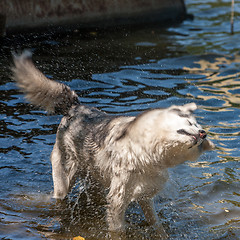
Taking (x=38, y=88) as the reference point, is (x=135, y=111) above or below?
below

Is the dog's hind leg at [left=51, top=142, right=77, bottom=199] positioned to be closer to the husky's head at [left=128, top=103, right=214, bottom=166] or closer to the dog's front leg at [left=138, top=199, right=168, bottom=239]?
the dog's front leg at [left=138, top=199, right=168, bottom=239]

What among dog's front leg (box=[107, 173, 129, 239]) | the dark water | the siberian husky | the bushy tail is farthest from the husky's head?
the bushy tail

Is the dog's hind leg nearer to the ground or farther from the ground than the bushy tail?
nearer to the ground

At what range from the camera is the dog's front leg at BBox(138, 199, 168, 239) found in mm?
4943

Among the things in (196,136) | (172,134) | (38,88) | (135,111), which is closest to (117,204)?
(172,134)

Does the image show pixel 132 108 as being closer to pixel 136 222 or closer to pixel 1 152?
pixel 1 152

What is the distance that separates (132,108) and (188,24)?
725cm

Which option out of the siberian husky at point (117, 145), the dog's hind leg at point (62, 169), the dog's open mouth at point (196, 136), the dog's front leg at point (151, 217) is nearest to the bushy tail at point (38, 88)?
the siberian husky at point (117, 145)

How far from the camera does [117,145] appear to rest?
4648mm

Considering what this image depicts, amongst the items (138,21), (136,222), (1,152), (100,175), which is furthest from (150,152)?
(138,21)

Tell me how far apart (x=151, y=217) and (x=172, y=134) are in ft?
4.73

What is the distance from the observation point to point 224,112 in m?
8.09

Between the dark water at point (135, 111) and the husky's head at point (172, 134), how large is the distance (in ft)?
3.96

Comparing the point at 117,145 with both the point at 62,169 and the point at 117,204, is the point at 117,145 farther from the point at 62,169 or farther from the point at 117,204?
the point at 62,169
